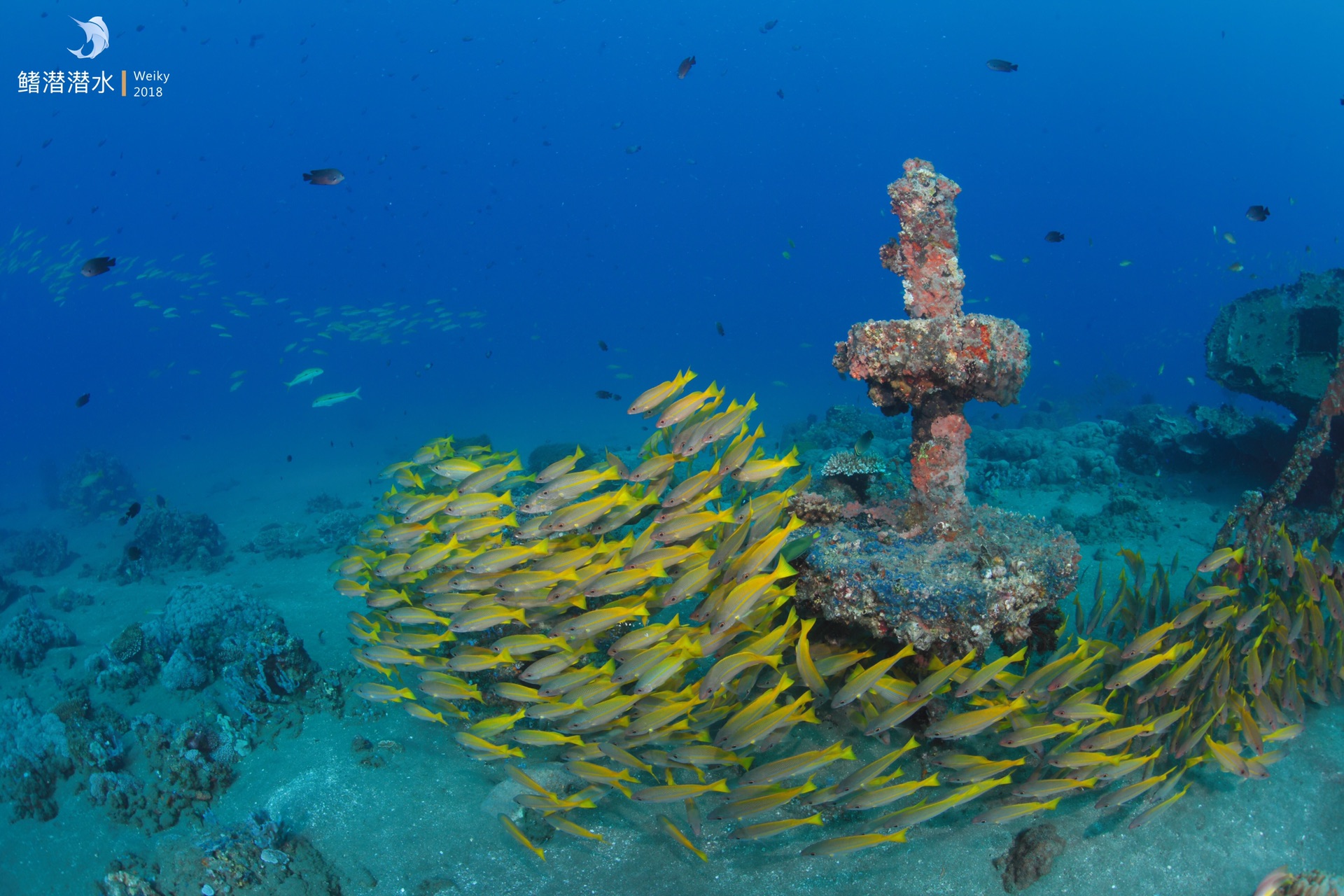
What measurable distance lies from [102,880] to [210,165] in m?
156

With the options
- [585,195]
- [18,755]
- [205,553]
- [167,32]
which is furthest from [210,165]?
[18,755]

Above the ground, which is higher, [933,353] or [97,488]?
[933,353]

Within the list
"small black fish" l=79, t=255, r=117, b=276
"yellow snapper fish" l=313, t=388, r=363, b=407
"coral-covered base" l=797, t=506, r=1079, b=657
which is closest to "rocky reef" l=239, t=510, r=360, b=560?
"yellow snapper fish" l=313, t=388, r=363, b=407

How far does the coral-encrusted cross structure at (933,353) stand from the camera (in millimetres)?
4512

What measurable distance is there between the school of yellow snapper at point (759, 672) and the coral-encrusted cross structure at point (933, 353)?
121 centimetres

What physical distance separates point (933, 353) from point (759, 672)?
2.71 m

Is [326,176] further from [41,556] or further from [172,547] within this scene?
[41,556]

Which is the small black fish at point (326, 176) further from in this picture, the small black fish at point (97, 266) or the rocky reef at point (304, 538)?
the rocky reef at point (304, 538)

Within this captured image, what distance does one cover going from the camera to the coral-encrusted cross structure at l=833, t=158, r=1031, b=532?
4512mm

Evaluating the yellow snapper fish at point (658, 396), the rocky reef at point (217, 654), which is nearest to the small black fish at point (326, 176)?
the rocky reef at point (217, 654)

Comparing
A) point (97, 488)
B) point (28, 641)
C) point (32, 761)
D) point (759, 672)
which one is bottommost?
point (97, 488)

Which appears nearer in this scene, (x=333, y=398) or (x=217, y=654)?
(x=217, y=654)

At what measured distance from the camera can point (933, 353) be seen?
453 cm

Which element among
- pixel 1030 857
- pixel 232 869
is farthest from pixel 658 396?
pixel 232 869
